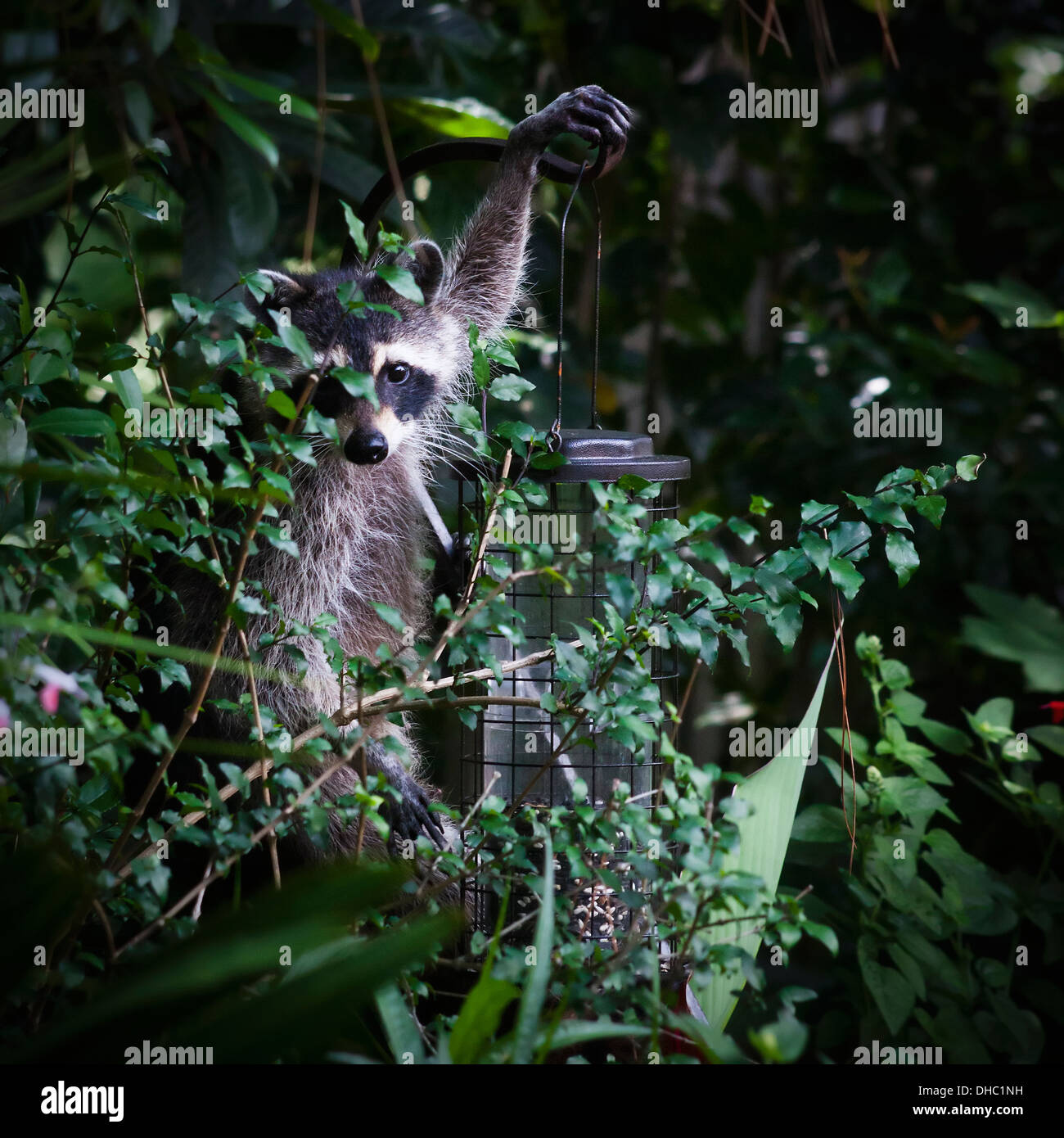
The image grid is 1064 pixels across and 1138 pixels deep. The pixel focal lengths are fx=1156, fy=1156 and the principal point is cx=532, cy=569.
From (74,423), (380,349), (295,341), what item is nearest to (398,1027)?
(295,341)

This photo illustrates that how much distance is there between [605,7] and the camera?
312 centimetres

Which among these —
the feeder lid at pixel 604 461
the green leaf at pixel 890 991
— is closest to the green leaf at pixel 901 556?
the feeder lid at pixel 604 461

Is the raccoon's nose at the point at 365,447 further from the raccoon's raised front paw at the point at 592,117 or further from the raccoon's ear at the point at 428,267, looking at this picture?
the raccoon's raised front paw at the point at 592,117

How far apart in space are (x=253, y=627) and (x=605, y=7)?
218 centimetres

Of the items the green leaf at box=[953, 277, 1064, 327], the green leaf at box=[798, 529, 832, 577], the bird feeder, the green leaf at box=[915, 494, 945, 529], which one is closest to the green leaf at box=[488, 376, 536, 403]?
the bird feeder

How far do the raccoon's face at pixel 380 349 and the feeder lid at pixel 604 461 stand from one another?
0.40 m

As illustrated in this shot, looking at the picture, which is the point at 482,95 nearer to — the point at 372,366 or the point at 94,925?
the point at 372,366

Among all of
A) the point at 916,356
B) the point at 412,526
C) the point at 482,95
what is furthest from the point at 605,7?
the point at 412,526

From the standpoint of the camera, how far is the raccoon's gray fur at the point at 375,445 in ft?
6.36

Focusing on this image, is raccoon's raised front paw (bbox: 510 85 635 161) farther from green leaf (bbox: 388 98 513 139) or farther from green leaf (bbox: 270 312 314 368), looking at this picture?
green leaf (bbox: 270 312 314 368)

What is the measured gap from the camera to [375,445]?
1816mm

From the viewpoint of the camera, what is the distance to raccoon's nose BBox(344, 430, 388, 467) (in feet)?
5.93

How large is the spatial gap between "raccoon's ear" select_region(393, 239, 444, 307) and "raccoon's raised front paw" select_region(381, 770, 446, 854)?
0.84 meters
